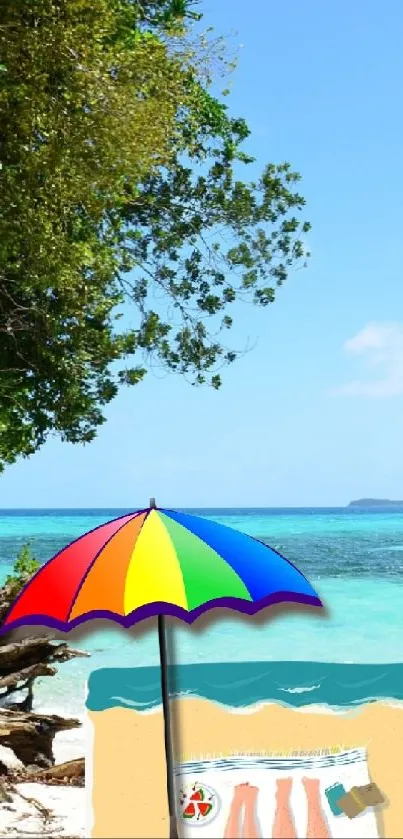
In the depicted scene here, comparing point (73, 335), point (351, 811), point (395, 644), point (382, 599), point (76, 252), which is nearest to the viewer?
point (351, 811)

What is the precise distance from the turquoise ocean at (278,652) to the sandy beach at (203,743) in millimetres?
498

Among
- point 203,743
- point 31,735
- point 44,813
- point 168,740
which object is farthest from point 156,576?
point 31,735

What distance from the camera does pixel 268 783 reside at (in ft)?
21.7

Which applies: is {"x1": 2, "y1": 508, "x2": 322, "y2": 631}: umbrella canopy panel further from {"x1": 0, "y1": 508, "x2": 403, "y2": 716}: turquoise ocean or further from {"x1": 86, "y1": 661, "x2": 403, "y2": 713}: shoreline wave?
{"x1": 86, "y1": 661, "x2": 403, "y2": 713}: shoreline wave

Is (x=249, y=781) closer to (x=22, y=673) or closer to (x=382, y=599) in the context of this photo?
(x=22, y=673)

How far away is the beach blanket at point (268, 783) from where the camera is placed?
590cm

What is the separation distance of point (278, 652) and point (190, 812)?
16.7 meters

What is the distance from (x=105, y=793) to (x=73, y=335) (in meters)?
5.65

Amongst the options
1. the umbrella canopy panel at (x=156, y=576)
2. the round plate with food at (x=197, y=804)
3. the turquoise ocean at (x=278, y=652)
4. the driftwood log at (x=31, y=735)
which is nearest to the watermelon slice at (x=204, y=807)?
the round plate with food at (x=197, y=804)

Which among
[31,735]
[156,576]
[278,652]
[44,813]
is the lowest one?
[278,652]

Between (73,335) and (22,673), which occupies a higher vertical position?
(73,335)

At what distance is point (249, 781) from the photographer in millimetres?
6594

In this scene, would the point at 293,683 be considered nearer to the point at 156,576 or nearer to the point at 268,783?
the point at 268,783

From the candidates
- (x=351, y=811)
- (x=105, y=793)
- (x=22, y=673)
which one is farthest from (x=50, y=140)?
(x=351, y=811)
